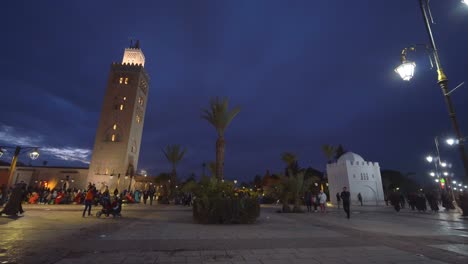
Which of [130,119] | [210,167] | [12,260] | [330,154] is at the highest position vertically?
[130,119]

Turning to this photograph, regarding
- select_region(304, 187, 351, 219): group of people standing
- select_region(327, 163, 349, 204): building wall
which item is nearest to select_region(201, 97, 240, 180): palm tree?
select_region(304, 187, 351, 219): group of people standing

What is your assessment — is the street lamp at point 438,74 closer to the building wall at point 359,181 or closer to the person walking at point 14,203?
the person walking at point 14,203

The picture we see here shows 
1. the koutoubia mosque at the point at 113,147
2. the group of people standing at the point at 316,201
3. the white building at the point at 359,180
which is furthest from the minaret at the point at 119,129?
the white building at the point at 359,180

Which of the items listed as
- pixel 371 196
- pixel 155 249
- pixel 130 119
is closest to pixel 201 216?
Result: pixel 155 249

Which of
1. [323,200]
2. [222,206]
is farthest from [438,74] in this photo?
[323,200]

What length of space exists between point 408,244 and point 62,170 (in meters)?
51.5

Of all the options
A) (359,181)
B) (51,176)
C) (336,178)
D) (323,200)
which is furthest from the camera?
(51,176)

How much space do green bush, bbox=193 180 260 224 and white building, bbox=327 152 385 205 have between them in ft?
92.2

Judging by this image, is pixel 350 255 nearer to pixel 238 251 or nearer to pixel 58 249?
pixel 238 251

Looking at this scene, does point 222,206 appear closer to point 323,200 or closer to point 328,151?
point 323,200

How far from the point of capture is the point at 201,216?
11.0 m

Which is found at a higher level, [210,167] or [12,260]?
[210,167]

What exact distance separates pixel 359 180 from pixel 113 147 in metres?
42.0

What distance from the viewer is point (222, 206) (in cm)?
1095
